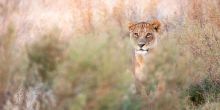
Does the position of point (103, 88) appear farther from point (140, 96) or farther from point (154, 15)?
point (154, 15)

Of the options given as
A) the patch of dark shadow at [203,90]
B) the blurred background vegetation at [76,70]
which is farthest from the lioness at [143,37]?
the blurred background vegetation at [76,70]

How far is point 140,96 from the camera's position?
19.3 feet

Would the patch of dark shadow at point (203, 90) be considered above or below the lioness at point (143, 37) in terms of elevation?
below

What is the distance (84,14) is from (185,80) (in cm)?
788

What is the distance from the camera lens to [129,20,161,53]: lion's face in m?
9.10

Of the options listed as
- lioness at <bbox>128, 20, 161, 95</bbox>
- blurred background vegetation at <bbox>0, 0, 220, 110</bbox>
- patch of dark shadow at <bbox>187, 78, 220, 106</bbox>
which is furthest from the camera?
patch of dark shadow at <bbox>187, 78, 220, 106</bbox>

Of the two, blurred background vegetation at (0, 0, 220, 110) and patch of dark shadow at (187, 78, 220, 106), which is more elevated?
blurred background vegetation at (0, 0, 220, 110)

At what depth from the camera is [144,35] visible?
923 centimetres

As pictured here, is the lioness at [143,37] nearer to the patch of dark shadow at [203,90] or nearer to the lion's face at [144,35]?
the lion's face at [144,35]

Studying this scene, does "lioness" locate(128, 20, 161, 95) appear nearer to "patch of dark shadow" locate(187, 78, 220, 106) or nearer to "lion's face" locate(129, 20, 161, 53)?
"lion's face" locate(129, 20, 161, 53)

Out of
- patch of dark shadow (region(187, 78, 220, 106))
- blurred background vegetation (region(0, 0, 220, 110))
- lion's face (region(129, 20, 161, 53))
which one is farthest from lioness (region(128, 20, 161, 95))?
blurred background vegetation (region(0, 0, 220, 110))

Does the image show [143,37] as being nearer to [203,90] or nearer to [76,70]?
[203,90]

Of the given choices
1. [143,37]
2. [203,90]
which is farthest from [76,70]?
[203,90]

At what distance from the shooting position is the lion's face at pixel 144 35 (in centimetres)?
910
